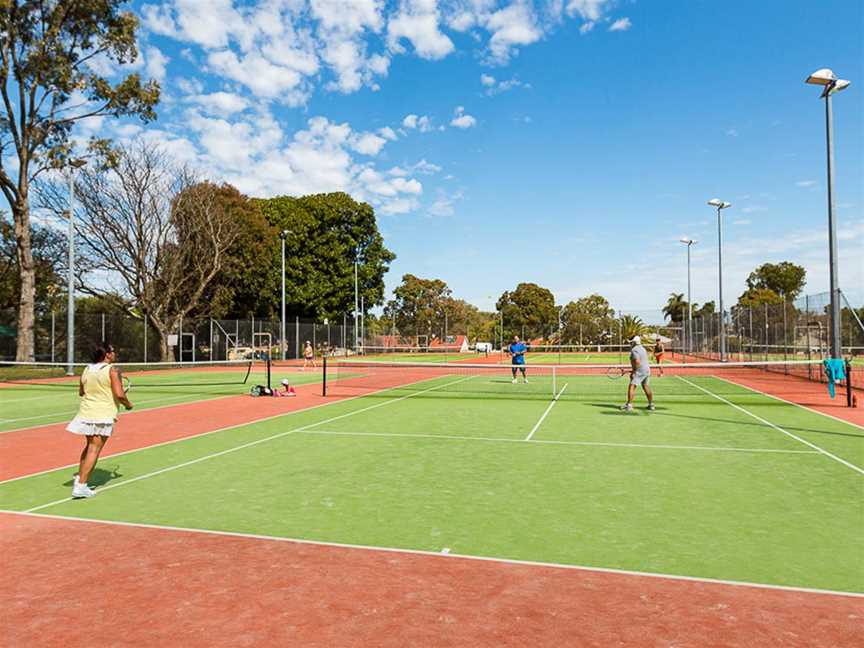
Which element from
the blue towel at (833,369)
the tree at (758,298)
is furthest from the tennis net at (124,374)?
the tree at (758,298)

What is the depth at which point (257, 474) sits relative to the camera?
304 inches

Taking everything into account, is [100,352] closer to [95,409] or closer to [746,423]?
[95,409]

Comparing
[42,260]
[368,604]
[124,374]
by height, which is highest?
[42,260]

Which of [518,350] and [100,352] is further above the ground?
[100,352]

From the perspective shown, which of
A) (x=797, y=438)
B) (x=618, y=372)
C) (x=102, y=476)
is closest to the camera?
(x=102, y=476)

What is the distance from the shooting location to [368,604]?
4.01m

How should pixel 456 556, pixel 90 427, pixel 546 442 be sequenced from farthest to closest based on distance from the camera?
1. pixel 546 442
2. pixel 90 427
3. pixel 456 556

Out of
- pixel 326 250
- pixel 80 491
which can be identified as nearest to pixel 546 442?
pixel 80 491

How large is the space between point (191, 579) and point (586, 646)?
289 centimetres

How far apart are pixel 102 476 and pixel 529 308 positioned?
7912 cm

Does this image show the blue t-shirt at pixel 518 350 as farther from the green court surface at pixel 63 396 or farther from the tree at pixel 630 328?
the tree at pixel 630 328

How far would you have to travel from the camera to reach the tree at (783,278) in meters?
93.5

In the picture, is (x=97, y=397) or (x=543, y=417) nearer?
(x=97, y=397)

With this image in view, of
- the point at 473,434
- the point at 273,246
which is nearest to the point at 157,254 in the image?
the point at 273,246
